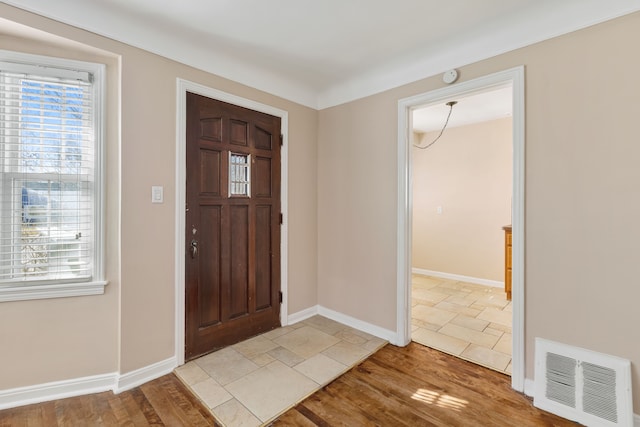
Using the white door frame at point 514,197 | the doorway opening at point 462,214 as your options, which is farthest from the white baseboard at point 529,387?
the doorway opening at point 462,214

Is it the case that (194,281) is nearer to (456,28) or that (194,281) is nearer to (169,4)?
(169,4)

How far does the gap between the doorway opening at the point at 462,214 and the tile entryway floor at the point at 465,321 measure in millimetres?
12

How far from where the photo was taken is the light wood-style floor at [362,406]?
168 centimetres

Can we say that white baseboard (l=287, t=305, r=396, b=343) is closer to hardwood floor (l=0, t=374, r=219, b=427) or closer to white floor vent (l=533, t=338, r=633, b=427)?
white floor vent (l=533, t=338, r=633, b=427)

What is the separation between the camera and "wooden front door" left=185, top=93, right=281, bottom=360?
91.0 inches

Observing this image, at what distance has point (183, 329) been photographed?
2.25m

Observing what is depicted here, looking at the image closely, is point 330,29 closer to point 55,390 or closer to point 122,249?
point 122,249

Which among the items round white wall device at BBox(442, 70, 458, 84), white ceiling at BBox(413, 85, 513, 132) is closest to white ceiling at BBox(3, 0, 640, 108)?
round white wall device at BBox(442, 70, 458, 84)

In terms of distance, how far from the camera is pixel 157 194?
2109 mm

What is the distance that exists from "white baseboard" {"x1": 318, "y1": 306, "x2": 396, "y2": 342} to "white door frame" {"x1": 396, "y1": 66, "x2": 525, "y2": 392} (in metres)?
0.11

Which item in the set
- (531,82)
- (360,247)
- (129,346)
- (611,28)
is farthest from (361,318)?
(611,28)

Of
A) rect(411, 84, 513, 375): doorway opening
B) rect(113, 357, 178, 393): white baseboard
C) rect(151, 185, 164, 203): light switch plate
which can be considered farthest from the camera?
rect(411, 84, 513, 375): doorway opening

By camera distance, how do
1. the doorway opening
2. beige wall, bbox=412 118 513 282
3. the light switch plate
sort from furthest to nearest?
1. beige wall, bbox=412 118 513 282
2. the doorway opening
3. the light switch plate

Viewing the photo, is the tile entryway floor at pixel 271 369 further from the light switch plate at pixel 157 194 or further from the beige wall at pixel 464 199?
the beige wall at pixel 464 199
